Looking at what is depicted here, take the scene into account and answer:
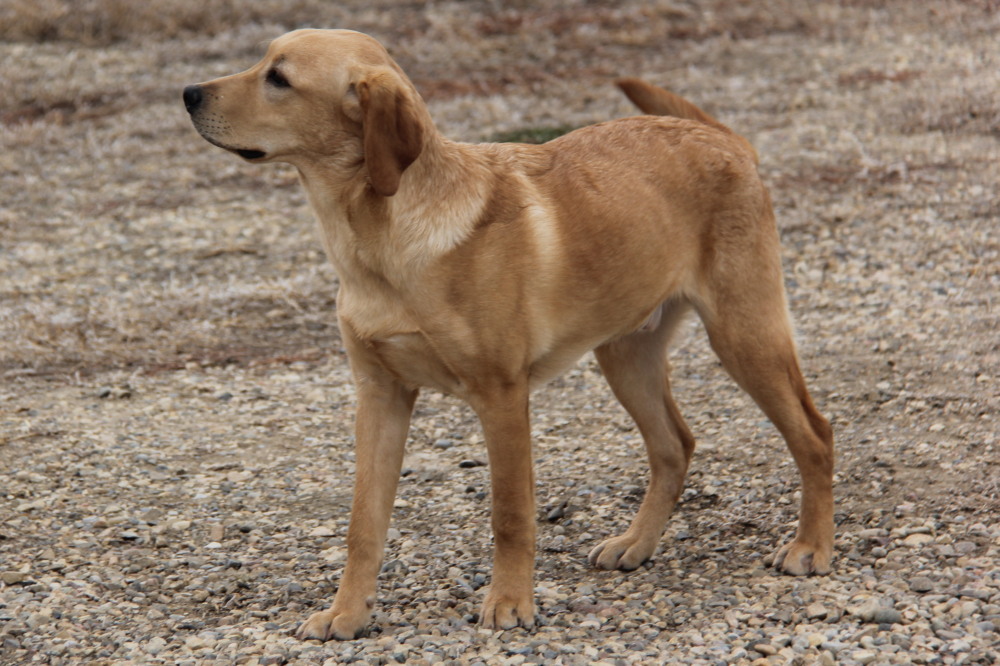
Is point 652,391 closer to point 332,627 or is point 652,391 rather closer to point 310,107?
point 332,627

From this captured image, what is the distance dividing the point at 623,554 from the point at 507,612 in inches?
28.6

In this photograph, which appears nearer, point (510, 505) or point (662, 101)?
point (510, 505)

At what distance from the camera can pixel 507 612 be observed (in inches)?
148

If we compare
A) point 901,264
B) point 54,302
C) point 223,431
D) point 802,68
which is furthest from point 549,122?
point 223,431

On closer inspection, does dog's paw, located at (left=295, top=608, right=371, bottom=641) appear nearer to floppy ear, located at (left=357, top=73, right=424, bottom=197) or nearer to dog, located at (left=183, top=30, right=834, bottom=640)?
dog, located at (left=183, top=30, right=834, bottom=640)

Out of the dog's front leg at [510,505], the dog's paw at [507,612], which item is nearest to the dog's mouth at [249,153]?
the dog's front leg at [510,505]

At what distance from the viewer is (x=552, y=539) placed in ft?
15.1

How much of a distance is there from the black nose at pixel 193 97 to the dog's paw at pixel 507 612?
6.02ft

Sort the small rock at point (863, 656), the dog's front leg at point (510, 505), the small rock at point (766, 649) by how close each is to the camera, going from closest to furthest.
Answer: the small rock at point (863, 656)
the small rock at point (766, 649)
the dog's front leg at point (510, 505)

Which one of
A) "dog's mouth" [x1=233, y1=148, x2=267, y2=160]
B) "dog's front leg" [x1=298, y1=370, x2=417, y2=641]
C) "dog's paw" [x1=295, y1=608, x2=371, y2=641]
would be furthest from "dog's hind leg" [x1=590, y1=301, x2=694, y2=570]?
"dog's mouth" [x1=233, y1=148, x2=267, y2=160]

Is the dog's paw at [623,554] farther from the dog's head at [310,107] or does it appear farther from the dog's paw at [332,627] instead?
the dog's head at [310,107]

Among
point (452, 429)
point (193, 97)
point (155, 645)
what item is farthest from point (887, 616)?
point (193, 97)

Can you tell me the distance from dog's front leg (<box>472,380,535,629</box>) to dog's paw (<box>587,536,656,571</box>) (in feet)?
1.91

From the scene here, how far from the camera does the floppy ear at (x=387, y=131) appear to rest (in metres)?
3.47
